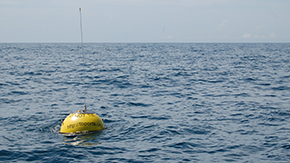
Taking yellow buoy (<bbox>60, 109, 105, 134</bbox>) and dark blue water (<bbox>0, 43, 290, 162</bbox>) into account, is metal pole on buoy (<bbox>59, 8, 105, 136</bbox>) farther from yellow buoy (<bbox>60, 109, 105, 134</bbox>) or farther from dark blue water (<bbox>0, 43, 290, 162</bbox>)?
dark blue water (<bbox>0, 43, 290, 162</bbox>)

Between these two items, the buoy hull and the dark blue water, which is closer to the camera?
the dark blue water

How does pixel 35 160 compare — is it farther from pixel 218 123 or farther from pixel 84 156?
pixel 218 123

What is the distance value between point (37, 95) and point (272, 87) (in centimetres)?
1746

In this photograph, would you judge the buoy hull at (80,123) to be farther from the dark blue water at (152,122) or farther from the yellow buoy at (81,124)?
the dark blue water at (152,122)

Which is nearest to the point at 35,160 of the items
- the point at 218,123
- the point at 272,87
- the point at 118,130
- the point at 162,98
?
the point at 118,130

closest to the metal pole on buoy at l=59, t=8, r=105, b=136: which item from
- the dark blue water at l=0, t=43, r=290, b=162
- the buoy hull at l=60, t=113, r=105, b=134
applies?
the buoy hull at l=60, t=113, r=105, b=134

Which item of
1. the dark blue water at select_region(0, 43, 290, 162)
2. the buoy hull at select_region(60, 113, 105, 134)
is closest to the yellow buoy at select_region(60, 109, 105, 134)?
the buoy hull at select_region(60, 113, 105, 134)

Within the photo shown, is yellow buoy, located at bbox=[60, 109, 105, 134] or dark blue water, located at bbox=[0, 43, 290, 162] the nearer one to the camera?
dark blue water, located at bbox=[0, 43, 290, 162]

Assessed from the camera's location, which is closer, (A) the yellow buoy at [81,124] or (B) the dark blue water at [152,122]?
(B) the dark blue water at [152,122]

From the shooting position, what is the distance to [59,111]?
1620cm

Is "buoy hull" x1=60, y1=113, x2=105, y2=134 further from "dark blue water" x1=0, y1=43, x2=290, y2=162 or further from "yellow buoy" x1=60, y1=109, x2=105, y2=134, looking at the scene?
"dark blue water" x1=0, y1=43, x2=290, y2=162

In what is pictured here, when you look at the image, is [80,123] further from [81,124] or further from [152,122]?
[152,122]

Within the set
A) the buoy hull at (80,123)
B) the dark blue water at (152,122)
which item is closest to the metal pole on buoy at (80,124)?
the buoy hull at (80,123)

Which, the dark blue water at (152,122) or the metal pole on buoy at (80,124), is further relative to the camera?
the metal pole on buoy at (80,124)
